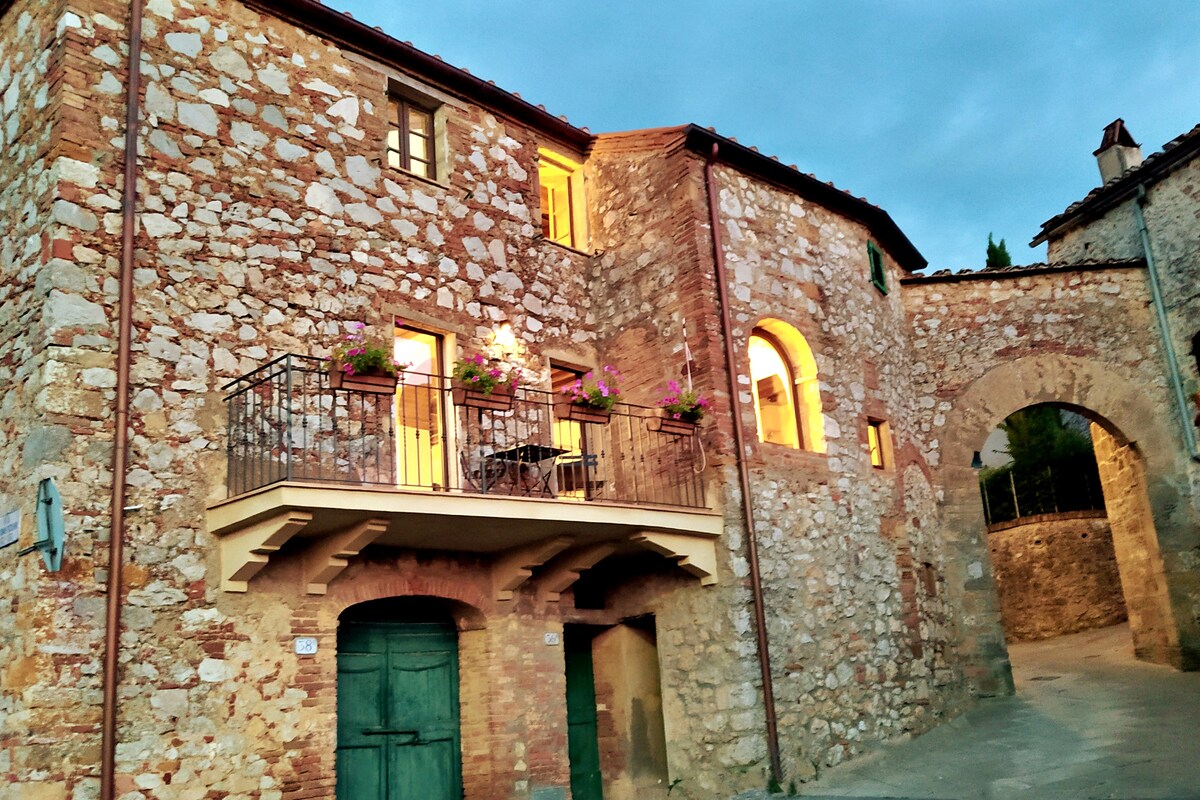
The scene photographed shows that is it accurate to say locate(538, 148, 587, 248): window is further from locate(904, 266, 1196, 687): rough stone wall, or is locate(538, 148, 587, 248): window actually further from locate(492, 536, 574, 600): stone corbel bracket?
locate(904, 266, 1196, 687): rough stone wall

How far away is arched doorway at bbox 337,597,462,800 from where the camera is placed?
9422 mm

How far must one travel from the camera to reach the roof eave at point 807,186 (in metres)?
11.9

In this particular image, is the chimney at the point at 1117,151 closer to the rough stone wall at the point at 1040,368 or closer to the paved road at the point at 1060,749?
the rough stone wall at the point at 1040,368

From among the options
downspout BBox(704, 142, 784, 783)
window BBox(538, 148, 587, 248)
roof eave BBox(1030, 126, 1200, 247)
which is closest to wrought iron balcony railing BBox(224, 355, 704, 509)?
downspout BBox(704, 142, 784, 783)

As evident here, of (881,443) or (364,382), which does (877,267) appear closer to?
(881,443)

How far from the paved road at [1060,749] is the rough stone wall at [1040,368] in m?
1.89

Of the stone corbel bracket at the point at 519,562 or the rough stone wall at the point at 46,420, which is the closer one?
the rough stone wall at the point at 46,420

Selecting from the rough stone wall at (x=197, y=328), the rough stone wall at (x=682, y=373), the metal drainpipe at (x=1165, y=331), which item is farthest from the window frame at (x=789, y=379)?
the metal drainpipe at (x=1165, y=331)

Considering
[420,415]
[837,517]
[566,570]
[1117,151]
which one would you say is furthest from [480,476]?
[1117,151]

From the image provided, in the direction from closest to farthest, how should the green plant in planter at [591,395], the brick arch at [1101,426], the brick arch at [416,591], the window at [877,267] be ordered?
the brick arch at [416,591] < the green plant in planter at [591,395] < the window at [877,267] < the brick arch at [1101,426]

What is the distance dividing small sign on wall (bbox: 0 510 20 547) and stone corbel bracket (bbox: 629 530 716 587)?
542 centimetres

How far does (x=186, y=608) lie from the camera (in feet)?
27.0

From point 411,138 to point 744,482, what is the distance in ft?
17.2

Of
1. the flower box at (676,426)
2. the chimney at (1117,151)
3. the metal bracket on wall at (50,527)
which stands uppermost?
the chimney at (1117,151)
